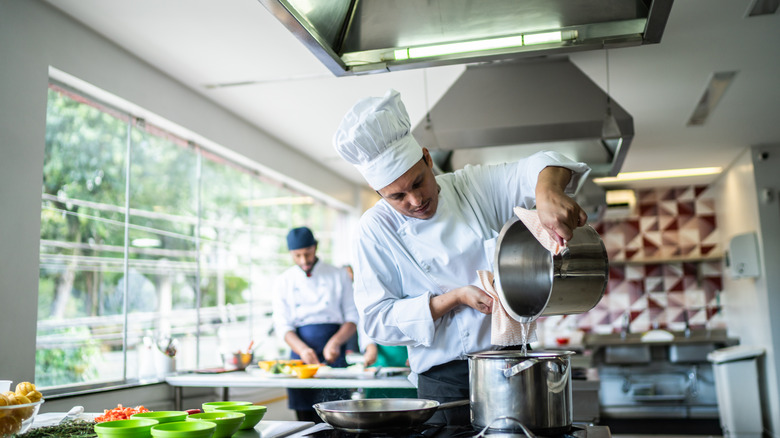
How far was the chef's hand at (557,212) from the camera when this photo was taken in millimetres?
1335

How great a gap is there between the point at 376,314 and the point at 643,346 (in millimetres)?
5463

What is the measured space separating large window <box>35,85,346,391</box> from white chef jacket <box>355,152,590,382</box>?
232cm

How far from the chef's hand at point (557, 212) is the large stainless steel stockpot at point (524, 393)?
0.24 meters

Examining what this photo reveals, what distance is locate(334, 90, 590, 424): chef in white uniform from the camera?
1.71 metres

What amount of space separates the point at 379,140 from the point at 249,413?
74 cm

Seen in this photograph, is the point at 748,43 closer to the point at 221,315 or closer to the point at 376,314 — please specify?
the point at 376,314

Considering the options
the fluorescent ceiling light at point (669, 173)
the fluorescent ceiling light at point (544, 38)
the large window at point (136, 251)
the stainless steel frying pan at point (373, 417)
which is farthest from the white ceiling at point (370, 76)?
the stainless steel frying pan at point (373, 417)

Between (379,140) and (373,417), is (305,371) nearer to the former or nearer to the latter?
(379,140)

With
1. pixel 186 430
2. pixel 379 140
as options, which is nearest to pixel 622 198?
pixel 379 140

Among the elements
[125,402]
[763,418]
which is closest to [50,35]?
[125,402]

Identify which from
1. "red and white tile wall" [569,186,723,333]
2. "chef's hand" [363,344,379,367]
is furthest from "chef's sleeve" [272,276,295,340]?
"red and white tile wall" [569,186,723,333]

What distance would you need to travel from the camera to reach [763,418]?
20.6 ft

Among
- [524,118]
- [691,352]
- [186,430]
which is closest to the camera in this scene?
[186,430]

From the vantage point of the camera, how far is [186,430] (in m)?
1.23
